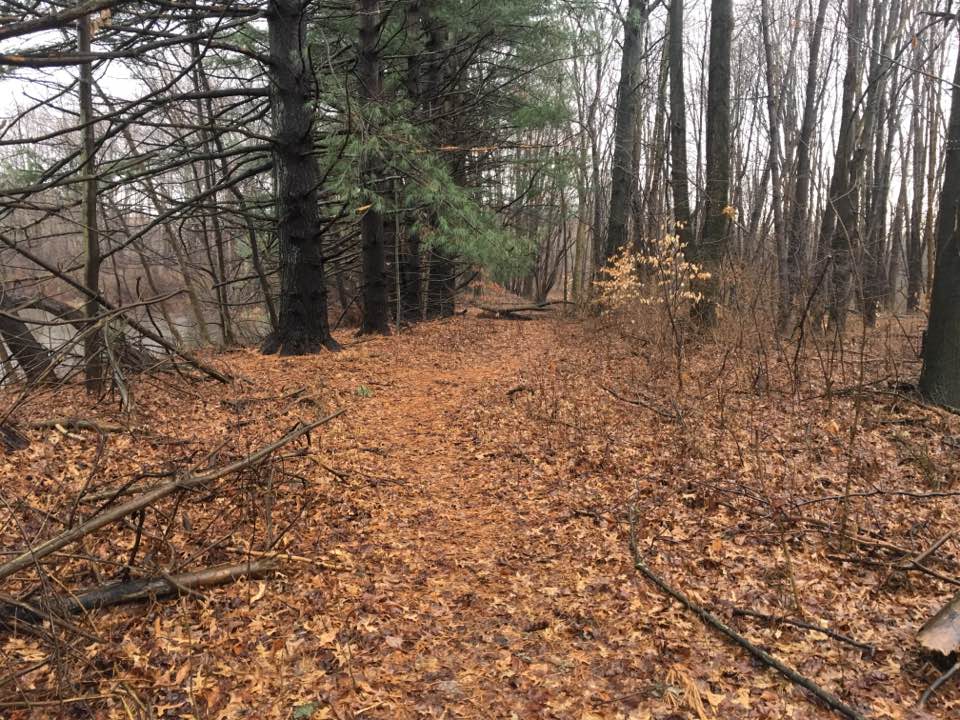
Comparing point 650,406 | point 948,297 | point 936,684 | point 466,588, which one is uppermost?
point 948,297

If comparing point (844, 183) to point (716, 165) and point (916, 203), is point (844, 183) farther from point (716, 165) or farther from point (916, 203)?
point (916, 203)

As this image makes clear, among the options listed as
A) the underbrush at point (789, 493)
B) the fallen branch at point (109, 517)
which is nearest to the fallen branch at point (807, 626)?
the underbrush at point (789, 493)

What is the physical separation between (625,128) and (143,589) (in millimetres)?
14710

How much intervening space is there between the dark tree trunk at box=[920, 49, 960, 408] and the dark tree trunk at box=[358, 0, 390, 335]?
8619mm

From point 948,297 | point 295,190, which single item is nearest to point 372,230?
point 295,190

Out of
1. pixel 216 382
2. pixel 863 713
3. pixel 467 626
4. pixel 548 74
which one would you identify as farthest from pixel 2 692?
pixel 548 74

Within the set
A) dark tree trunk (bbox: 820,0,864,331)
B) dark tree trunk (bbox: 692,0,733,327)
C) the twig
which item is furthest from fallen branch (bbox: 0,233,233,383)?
dark tree trunk (bbox: 820,0,864,331)

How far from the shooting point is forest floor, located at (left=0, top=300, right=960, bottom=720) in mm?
2846

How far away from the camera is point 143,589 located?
3.40 meters

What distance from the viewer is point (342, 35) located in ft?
41.9

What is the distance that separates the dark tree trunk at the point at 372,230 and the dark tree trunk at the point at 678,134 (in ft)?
19.0

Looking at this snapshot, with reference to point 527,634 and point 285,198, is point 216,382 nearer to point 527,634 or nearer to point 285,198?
point 285,198

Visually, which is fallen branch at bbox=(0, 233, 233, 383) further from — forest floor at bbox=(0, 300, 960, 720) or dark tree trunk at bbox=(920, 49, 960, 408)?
dark tree trunk at bbox=(920, 49, 960, 408)

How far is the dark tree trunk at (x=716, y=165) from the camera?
404 inches
